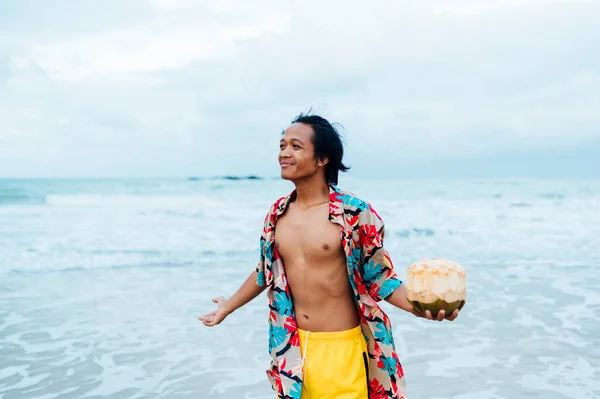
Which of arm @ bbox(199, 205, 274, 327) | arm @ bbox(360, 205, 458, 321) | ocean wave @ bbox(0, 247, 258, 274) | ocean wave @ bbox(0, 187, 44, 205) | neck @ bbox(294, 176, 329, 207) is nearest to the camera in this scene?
arm @ bbox(360, 205, 458, 321)

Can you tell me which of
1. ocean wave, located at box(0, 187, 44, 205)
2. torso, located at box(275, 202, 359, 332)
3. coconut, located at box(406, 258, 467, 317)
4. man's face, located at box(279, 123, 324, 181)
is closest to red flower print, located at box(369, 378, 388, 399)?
torso, located at box(275, 202, 359, 332)

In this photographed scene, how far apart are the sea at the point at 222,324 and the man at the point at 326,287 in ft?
7.97

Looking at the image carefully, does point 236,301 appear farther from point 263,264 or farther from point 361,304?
point 361,304

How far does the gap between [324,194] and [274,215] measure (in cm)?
27

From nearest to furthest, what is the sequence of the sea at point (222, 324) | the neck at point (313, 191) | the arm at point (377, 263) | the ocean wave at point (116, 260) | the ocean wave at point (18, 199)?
the arm at point (377, 263)
the neck at point (313, 191)
the sea at point (222, 324)
the ocean wave at point (116, 260)
the ocean wave at point (18, 199)

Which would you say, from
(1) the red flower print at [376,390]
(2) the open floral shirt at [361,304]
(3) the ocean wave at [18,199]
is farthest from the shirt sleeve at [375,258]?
(3) the ocean wave at [18,199]

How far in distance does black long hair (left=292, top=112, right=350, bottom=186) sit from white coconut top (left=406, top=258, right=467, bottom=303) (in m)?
0.69

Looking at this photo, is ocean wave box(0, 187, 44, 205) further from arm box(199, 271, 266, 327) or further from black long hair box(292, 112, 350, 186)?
black long hair box(292, 112, 350, 186)

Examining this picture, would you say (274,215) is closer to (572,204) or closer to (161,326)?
(161,326)

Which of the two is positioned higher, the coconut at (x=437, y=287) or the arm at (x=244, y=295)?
the coconut at (x=437, y=287)

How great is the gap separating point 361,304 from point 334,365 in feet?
0.99

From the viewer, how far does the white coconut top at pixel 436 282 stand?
2469mm

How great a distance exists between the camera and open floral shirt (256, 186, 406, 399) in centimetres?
276

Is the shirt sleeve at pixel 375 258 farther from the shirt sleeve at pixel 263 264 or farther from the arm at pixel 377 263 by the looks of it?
the shirt sleeve at pixel 263 264
